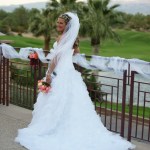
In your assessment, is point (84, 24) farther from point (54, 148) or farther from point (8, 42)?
point (54, 148)

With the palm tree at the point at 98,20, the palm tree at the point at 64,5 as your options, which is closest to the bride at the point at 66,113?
the palm tree at the point at 98,20

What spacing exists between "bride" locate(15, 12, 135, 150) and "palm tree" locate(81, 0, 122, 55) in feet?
98.1

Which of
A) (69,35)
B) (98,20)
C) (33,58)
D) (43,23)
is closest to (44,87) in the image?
(69,35)

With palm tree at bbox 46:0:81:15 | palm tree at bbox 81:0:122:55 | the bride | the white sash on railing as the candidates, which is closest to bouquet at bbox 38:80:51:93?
the bride

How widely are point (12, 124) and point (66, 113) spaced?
122cm

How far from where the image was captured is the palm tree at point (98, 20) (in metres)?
34.7

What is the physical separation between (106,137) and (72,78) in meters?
0.83

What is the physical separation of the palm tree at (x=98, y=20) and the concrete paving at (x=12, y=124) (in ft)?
93.6

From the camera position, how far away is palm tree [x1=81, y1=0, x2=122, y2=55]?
3472cm

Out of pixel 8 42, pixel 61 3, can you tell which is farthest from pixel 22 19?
pixel 8 42

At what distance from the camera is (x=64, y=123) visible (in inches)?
185

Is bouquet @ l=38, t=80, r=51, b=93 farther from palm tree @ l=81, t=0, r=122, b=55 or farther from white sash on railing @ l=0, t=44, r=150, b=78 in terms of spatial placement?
palm tree @ l=81, t=0, r=122, b=55

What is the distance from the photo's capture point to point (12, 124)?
18.4 feet

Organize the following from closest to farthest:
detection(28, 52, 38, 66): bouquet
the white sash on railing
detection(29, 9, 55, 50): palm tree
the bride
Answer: the bride, the white sash on railing, detection(28, 52, 38, 66): bouquet, detection(29, 9, 55, 50): palm tree
